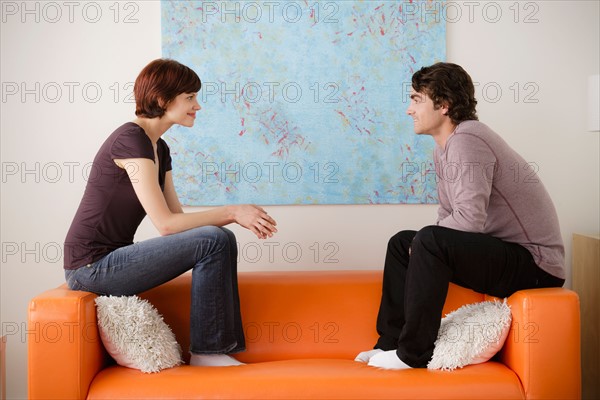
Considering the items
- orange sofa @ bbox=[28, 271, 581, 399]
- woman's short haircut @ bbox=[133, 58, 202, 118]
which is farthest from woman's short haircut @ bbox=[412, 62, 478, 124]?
woman's short haircut @ bbox=[133, 58, 202, 118]

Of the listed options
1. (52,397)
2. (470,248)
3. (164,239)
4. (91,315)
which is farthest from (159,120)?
(470,248)

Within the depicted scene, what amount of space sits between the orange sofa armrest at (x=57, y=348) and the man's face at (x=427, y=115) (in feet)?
4.67

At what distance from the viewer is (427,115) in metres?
2.75

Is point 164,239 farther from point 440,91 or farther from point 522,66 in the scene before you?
point 522,66

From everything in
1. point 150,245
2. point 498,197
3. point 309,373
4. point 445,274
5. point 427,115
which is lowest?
point 309,373

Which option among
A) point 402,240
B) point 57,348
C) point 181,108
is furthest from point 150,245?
point 402,240

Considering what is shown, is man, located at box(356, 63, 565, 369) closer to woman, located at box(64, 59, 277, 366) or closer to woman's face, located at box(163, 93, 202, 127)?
woman, located at box(64, 59, 277, 366)

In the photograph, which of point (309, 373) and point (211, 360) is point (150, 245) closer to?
point (211, 360)

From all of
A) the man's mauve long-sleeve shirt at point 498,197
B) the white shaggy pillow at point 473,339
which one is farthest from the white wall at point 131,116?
the white shaggy pillow at point 473,339

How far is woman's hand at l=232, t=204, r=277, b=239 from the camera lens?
2.57 m

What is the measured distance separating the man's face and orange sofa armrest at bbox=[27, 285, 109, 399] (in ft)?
4.67

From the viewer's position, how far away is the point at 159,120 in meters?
2.74

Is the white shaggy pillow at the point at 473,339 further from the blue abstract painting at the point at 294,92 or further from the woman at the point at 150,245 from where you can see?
the blue abstract painting at the point at 294,92

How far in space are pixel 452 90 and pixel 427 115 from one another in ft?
0.44
